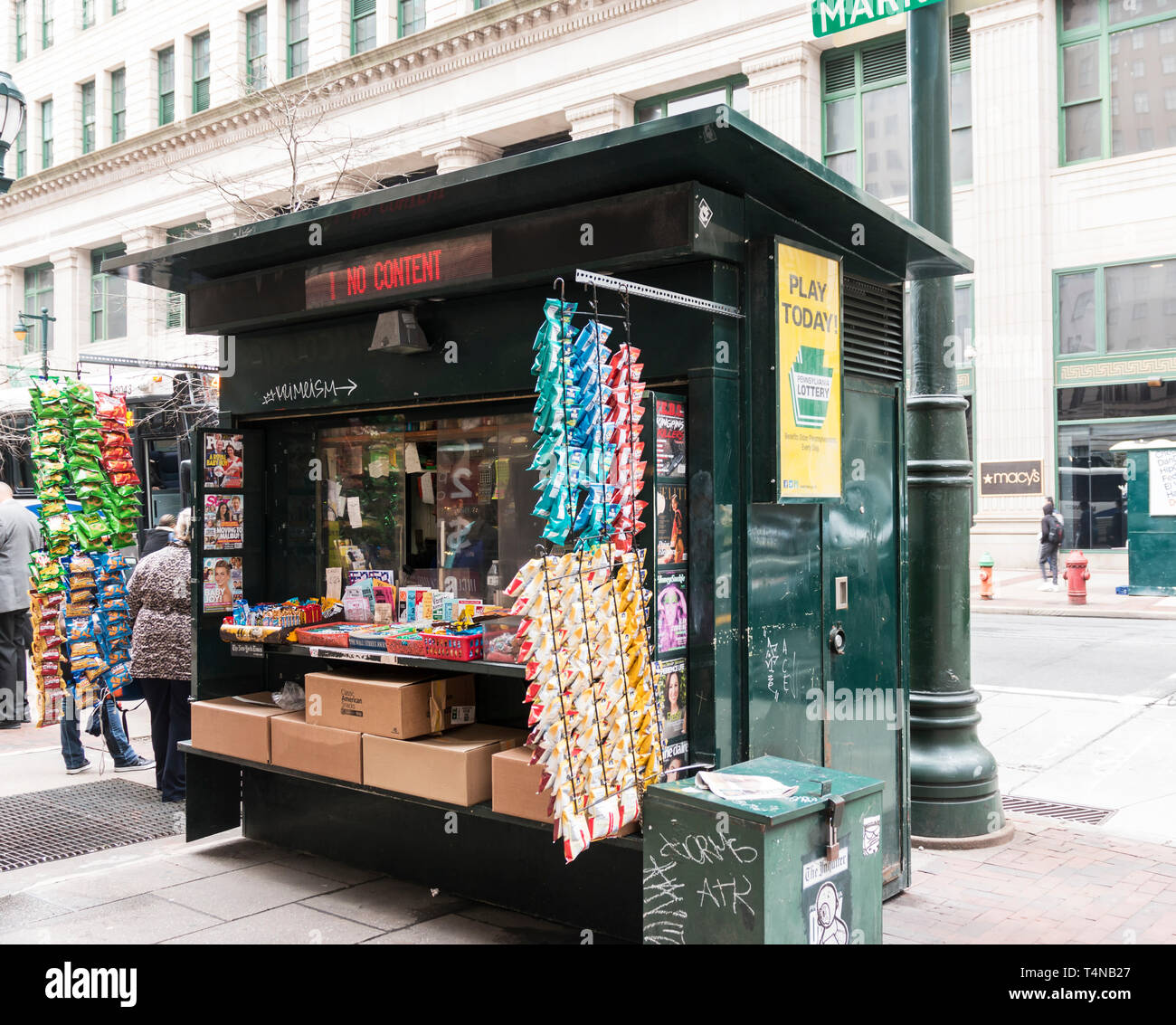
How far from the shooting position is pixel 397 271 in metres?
5.30

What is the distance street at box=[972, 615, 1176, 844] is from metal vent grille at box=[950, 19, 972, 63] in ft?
43.1

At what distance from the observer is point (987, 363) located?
2209 cm

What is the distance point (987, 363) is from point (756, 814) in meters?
20.5

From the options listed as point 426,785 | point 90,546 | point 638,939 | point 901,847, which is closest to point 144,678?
point 90,546

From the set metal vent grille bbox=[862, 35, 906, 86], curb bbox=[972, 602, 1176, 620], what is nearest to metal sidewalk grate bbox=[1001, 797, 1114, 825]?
curb bbox=[972, 602, 1176, 620]

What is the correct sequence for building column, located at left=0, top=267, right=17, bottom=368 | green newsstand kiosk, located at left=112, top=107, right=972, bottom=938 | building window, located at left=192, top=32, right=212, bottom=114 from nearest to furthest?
green newsstand kiosk, located at left=112, top=107, right=972, bottom=938 < building window, located at left=192, top=32, right=212, bottom=114 < building column, located at left=0, top=267, right=17, bottom=368

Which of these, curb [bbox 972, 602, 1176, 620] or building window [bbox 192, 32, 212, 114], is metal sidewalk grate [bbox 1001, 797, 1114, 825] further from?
building window [bbox 192, 32, 212, 114]

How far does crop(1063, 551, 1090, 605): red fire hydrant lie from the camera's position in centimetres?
1784

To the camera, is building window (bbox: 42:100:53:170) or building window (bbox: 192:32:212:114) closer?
building window (bbox: 192:32:212:114)

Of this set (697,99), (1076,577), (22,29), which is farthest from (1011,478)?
(22,29)

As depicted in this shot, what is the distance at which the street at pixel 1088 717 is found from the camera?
23.8 feet

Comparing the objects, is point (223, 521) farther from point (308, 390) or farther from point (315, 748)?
point (315, 748)
